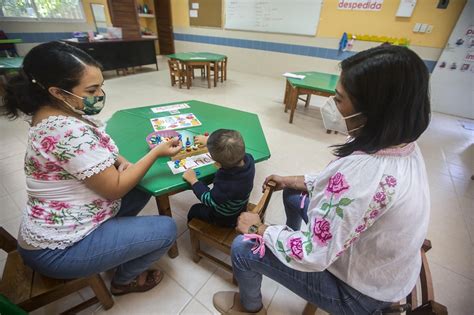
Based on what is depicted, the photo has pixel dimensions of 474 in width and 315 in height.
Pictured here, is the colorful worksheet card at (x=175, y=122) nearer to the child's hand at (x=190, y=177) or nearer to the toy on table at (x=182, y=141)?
the toy on table at (x=182, y=141)

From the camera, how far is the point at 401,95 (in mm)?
638

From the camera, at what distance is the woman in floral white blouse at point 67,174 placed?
85cm

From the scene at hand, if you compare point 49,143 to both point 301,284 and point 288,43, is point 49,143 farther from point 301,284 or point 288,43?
point 288,43

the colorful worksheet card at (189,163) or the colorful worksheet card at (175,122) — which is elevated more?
the colorful worksheet card at (189,163)

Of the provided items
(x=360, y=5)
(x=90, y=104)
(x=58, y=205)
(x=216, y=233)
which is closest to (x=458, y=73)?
(x=360, y=5)

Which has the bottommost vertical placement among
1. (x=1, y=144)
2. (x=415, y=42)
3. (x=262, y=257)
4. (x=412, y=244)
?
(x=1, y=144)

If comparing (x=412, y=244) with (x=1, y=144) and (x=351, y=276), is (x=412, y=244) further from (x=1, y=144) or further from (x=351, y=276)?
(x=1, y=144)

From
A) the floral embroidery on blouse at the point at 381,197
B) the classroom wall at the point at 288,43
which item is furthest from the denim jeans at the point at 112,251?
the classroom wall at the point at 288,43

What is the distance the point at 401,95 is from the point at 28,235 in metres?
1.43

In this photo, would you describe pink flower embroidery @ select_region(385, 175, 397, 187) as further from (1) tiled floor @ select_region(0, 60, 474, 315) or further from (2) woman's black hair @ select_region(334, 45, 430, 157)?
(1) tiled floor @ select_region(0, 60, 474, 315)

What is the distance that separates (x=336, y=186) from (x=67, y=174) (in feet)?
3.33

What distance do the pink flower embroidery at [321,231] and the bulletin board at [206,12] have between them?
23.3ft

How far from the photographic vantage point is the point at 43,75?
2.80ft

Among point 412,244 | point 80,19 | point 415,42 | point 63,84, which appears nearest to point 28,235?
point 63,84
